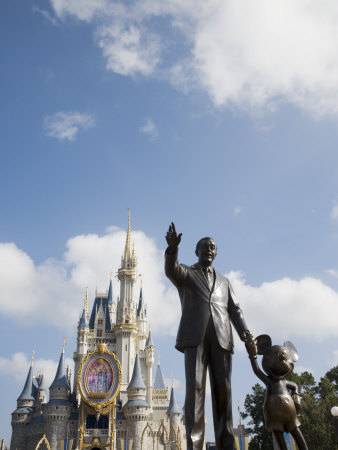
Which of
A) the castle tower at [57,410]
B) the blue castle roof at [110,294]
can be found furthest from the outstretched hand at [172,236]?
the blue castle roof at [110,294]

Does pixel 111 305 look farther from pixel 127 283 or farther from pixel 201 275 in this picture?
pixel 201 275

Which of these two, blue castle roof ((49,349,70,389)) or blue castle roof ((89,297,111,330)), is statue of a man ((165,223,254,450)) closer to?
blue castle roof ((49,349,70,389))

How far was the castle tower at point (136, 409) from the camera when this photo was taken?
50.0 m

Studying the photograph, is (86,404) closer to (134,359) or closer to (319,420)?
(134,359)

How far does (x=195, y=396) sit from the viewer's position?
5414 millimetres

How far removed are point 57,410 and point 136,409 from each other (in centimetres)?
901

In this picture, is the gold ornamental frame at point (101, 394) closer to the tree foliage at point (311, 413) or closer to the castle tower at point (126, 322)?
the castle tower at point (126, 322)

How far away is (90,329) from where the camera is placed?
61469 mm

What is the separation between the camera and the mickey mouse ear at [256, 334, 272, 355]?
633 cm

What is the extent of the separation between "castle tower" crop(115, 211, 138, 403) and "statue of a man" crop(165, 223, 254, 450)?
52643 millimetres

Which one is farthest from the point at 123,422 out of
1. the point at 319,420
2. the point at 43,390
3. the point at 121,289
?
the point at 319,420

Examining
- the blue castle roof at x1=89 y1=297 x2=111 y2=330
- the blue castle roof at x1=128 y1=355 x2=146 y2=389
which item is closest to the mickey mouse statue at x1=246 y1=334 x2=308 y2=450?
the blue castle roof at x1=128 y1=355 x2=146 y2=389

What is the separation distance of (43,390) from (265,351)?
58418 millimetres

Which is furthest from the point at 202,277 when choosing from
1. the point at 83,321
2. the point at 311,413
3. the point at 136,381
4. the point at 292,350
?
the point at 83,321
